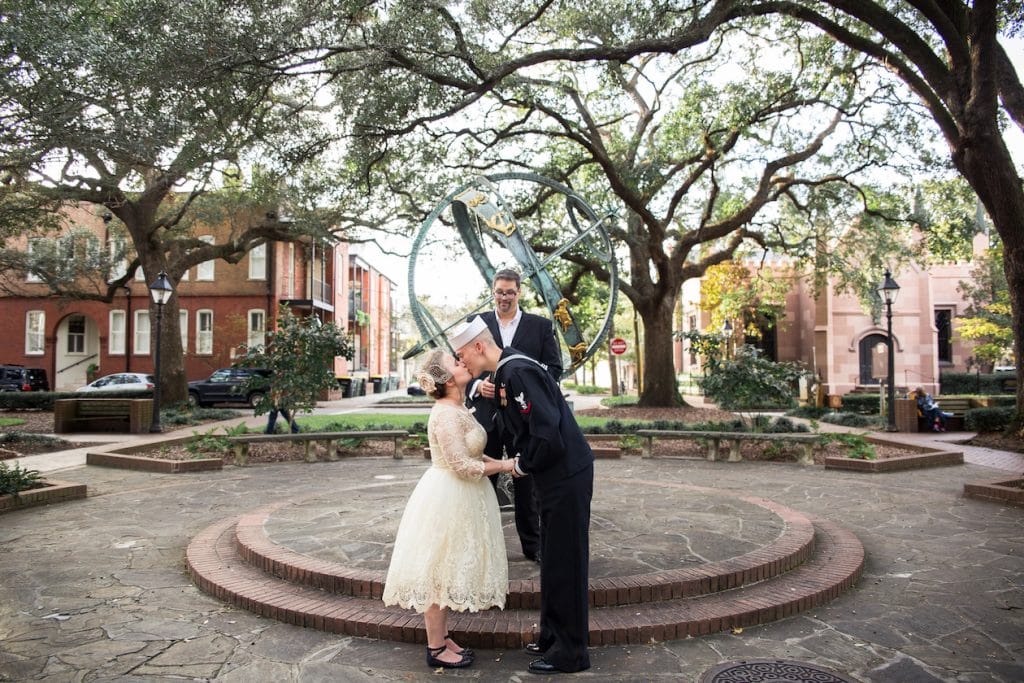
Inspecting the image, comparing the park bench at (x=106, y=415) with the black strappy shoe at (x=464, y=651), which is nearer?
the black strappy shoe at (x=464, y=651)

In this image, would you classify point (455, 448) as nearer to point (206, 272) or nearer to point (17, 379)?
point (17, 379)

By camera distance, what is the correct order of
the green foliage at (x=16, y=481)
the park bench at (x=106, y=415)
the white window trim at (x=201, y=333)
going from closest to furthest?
the green foliage at (x=16, y=481)
the park bench at (x=106, y=415)
the white window trim at (x=201, y=333)

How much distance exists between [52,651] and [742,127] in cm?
1758

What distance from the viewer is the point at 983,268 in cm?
3662

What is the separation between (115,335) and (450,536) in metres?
36.9

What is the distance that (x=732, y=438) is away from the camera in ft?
40.2

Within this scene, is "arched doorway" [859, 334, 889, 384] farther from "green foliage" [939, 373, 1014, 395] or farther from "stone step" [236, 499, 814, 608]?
"stone step" [236, 499, 814, 608]

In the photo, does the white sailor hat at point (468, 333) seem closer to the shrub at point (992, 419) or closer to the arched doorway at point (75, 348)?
the shrub at point (992, 419)

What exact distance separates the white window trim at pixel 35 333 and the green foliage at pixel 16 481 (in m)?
32.6

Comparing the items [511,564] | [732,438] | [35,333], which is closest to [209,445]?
[511,564]

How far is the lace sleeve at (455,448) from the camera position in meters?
3.65

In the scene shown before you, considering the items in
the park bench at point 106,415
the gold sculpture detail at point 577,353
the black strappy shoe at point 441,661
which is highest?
the gold sculpture detail at point 577,353

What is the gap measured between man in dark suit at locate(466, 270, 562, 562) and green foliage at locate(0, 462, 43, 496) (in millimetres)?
6231

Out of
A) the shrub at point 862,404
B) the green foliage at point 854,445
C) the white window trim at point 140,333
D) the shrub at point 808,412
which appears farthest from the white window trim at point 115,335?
the green foliage at point 854,445
